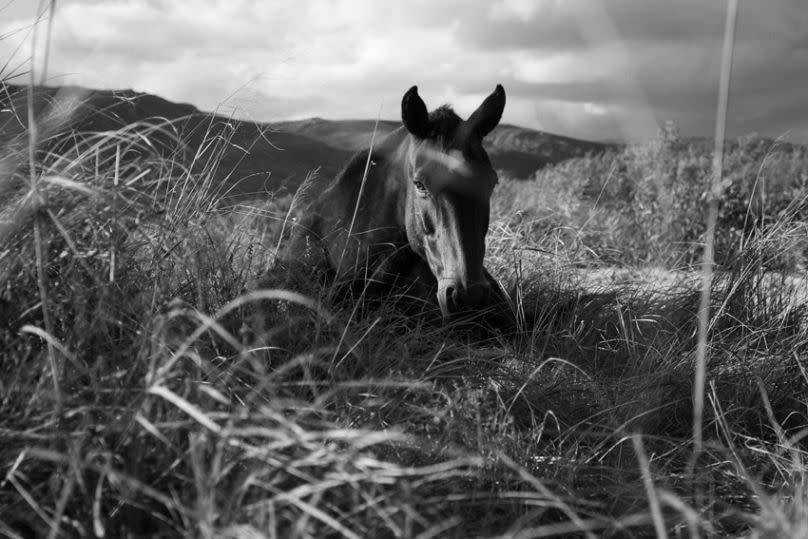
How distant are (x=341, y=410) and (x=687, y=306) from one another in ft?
8.74

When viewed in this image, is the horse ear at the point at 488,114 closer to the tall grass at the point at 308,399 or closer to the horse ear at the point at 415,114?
the horse ear at the point at 415,114

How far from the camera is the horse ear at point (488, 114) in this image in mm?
4098

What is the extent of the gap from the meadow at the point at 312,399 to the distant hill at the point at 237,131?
15cm

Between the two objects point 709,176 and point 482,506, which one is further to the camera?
point 709,176

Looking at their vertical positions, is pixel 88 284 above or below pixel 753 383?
above

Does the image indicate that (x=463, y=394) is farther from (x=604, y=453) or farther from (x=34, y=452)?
(x=34, y=452)

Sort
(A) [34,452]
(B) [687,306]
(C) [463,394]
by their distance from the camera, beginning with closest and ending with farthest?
(A) [34,452]
(C) [463,394]
(B) [687,306]

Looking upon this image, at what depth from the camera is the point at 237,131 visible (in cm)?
402

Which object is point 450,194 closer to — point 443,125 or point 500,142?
point 443,125

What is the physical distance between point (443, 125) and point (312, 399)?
1.96 metres

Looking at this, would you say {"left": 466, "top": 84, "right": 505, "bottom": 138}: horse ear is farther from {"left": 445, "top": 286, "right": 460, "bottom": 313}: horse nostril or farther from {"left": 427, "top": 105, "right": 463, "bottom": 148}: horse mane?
{"left": 445, "top": 286, "right": 460, "bottom": 313}: horse nostril

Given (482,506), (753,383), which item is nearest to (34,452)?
(482,506)

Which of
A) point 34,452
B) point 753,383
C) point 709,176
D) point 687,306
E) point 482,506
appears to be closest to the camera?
point 34,452

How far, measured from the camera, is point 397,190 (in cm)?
424
